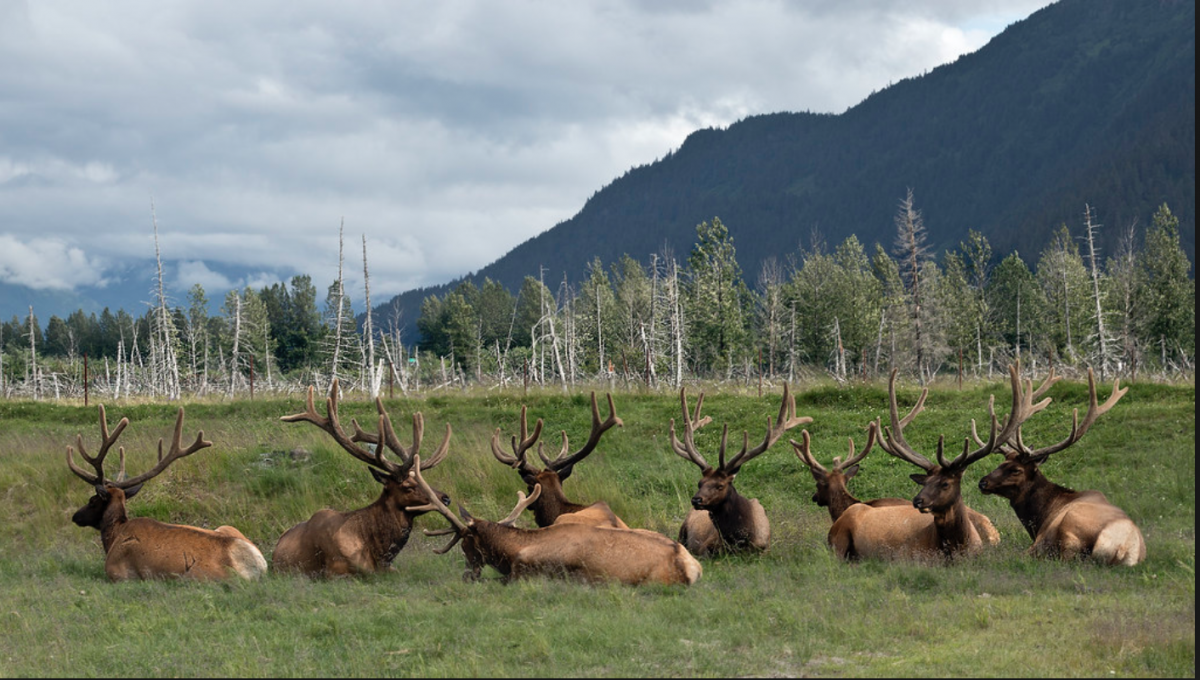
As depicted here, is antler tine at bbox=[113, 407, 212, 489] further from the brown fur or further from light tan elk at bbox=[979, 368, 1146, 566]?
light tan elk at bbox=[979, 368, 1146, 566]

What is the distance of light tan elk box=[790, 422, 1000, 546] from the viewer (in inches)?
453

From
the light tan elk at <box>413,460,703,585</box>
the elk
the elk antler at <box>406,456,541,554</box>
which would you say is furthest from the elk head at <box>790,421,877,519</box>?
the elk antler at <box>406,456,541,554</box>

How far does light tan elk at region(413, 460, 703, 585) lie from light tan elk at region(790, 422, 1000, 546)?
292 centimetres

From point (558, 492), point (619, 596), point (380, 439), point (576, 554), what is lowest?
point (619, 596)

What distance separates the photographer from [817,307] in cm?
6988

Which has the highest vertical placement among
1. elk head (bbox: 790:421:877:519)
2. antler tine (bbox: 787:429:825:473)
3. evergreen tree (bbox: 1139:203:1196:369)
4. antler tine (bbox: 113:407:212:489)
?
evergreen tree (bbox: 1139:203:1196:369)

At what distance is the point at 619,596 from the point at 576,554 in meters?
1.01

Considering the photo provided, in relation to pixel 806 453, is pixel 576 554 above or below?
below

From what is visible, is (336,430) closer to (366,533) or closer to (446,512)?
(366,533)

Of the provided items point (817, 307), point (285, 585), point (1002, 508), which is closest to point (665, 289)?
point (817, 307)

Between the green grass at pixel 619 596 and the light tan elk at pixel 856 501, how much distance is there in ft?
1.27

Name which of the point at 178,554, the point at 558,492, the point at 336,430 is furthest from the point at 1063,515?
the point at 178,554

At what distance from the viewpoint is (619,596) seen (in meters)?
8.80

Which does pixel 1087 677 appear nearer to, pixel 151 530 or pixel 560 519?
pixel 560 519
